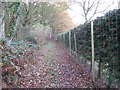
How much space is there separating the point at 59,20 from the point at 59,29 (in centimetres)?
277

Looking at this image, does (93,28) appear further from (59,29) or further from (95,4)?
(59,29)

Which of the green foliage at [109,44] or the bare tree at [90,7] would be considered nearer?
the green foliage at [109,44]

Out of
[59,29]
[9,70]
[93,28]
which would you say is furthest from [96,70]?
[59,29]

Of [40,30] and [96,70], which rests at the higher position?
[40,30]

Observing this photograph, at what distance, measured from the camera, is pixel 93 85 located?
9.61ft

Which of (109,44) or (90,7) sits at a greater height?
(90,7)

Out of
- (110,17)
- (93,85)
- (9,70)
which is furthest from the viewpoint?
(93,85)

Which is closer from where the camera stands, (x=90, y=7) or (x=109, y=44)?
(x=109, y=44)

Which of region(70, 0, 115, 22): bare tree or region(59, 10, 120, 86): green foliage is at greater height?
region(70, 0, 115, 22): bare tree

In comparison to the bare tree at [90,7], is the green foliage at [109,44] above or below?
below

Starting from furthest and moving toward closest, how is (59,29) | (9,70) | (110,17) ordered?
(59,29), (9,70), (110,17)

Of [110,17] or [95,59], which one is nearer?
[110,17]

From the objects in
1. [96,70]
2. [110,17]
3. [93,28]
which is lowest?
[96,70]

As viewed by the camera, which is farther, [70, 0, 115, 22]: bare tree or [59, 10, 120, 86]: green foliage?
[70, 0, 115, 22]: bare tree
